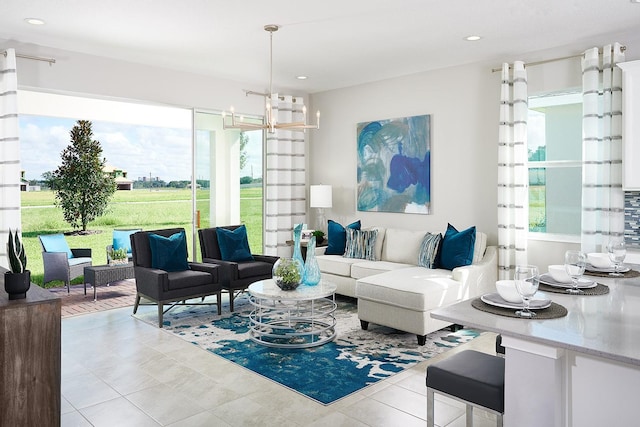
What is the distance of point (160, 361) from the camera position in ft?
12.9

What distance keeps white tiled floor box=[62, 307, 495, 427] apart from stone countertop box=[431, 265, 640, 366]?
3.97ft

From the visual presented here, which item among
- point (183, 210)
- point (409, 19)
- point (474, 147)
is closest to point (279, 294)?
point (409, 19)

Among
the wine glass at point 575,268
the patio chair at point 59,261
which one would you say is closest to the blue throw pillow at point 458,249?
the wine glass at point 575,268

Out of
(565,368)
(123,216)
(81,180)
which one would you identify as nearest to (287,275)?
(565,368)

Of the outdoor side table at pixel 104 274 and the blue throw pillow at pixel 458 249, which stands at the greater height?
the blue throw pillow at pixel 458 249

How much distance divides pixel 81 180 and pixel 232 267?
464 centimetres

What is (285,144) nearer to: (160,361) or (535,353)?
(160,361)

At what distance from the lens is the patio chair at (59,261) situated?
646 centimetres

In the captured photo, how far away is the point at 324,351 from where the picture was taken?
13.5ft

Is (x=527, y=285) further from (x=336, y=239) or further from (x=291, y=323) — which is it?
(x=336, y=239)

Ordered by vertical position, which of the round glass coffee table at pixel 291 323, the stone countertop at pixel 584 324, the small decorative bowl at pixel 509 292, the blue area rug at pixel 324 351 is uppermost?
the small decorative bowl at pixel 509 292

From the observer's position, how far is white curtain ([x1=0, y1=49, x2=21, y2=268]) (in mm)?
4734

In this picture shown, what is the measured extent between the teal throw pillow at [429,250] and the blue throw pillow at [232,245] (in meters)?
2.03

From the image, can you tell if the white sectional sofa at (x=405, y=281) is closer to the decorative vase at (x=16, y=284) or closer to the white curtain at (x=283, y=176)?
the white curtain at (x=283, y=176)
